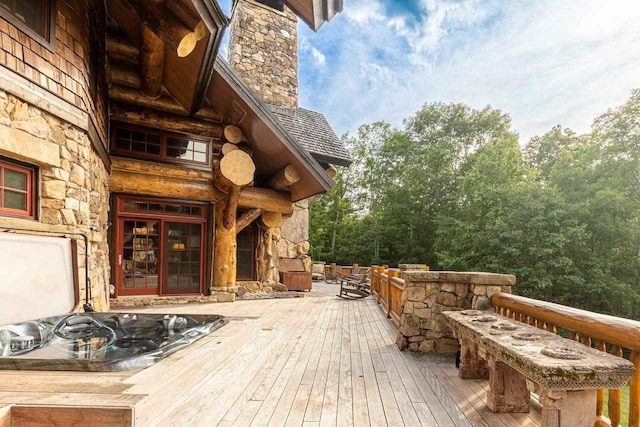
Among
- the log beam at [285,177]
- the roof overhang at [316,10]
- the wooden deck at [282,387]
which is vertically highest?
the roof overhang at [316,10]

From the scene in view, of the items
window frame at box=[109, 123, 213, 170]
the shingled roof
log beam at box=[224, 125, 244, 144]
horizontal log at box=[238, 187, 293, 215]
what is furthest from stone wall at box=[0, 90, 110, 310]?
the shingled roof

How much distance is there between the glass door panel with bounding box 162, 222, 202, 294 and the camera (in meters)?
6.77

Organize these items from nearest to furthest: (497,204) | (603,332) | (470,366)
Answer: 1. (603,332)
2. (470,366)
3. (497,204)

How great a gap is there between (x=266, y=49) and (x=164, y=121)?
21.2 ft

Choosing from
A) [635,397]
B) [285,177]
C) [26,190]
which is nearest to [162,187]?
[285,177]

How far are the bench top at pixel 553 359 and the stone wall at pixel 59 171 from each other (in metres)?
4.67

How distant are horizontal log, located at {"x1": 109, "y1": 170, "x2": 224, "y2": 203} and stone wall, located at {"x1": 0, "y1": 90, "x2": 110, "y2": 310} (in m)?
1.14

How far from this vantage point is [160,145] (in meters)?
6.75

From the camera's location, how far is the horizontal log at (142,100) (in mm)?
6109

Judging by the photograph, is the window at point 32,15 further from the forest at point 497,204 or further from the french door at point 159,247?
the forest at point 497,204

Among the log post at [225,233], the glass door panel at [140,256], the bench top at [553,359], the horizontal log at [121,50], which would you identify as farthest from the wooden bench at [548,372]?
the horizontal log at [121,50]

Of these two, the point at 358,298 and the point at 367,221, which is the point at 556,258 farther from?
the point at 367,221

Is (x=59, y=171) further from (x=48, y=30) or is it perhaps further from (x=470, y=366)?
(x=470, y=366)

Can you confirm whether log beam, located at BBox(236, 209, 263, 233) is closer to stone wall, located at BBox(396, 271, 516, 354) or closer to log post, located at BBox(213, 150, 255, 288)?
log post, located at BBox(213, 150, 255, 288)
